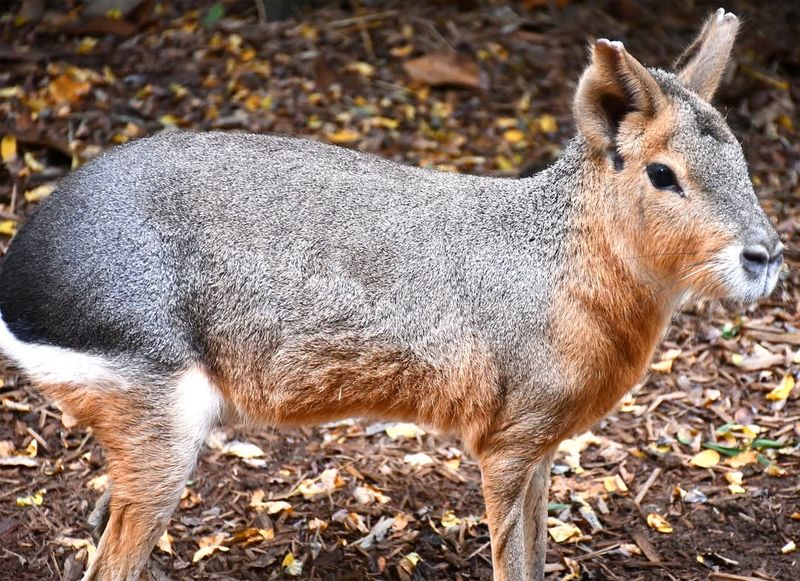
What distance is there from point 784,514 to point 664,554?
0.52 meters

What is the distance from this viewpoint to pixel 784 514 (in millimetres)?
4395

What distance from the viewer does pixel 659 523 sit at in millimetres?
4438

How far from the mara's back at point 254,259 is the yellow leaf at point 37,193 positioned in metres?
2.15

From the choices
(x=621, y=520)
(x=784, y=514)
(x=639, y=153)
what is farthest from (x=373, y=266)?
(x=784, y=514)

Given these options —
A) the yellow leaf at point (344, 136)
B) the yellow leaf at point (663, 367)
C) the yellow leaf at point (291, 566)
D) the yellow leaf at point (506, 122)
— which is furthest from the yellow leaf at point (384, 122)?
the yellow leaf at point (291, 566)

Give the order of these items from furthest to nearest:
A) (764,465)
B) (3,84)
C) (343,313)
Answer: (3,84), (764,465), (343,313)

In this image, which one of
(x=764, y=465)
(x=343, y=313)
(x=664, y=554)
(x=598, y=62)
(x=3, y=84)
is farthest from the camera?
(x=3, y=84)

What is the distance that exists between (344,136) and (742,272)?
3536 millimetres

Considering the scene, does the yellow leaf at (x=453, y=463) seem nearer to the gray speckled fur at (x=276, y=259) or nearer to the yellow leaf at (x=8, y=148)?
the gray speckled fur at (x=276, y=259)

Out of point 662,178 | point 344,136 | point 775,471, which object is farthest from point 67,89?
point 775,471

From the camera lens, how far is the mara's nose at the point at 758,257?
10.5ft

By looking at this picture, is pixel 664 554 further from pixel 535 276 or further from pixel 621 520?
pixel 535 276

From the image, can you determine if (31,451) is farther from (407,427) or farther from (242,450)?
(407,427)

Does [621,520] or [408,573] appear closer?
[408,573]
